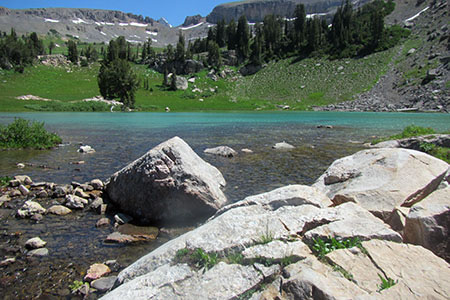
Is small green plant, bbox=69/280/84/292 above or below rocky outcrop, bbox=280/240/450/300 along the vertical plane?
below

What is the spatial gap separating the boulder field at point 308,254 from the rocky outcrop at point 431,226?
1 centimetres

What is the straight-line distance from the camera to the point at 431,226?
168 inches

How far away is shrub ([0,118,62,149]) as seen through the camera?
824 inches

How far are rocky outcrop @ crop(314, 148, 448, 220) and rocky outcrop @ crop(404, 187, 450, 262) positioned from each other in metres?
1.13

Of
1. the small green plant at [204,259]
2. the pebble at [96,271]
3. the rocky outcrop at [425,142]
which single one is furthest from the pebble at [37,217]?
the rocky outcrop at [425,142]

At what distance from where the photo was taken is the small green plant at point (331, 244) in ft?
13.3

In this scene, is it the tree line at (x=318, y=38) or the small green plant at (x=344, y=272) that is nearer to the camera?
the small green plant at (x=344, y=272)

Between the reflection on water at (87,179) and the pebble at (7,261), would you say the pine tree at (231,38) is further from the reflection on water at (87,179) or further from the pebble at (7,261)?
the pebble at (7,261)

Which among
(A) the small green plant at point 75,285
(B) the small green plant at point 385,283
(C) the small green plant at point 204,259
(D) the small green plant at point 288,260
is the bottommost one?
(A) the small green plant at point 75,285

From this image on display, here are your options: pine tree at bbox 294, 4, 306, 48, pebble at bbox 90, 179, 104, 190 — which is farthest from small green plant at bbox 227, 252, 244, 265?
pine tree at bbox 294, 4, 306, 48

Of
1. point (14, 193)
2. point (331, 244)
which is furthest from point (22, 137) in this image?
point (331, 244)

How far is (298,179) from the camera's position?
13.5 metres

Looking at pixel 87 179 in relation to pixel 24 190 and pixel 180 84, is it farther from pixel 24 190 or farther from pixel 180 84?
pixel 180 84

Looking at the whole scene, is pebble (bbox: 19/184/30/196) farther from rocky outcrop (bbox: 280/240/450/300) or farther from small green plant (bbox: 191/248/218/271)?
rocky outcrop (bbox: 280/240/450/300)
